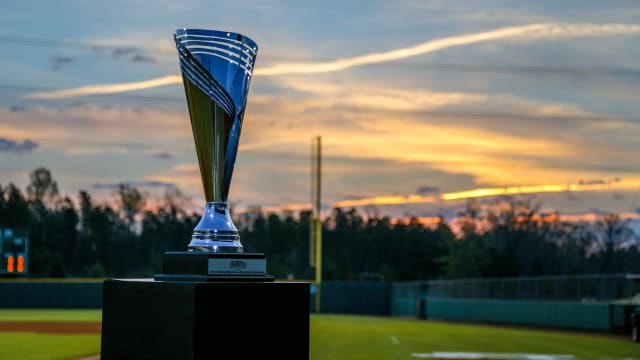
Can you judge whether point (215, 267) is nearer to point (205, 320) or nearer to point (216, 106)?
point (205, 320)

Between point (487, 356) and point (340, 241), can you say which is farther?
point (340, 241)

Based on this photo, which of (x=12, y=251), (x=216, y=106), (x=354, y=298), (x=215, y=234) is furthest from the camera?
(x=354, y=298)

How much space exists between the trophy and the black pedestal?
9.6 inches

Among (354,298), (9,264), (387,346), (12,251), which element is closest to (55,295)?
(12,251)

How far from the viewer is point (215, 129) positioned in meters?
8.00

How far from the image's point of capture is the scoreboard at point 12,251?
4438 centimetres

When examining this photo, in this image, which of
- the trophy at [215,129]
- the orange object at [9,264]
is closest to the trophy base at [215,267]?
the trophy at [215,129]

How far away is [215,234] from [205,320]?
3.10 ft

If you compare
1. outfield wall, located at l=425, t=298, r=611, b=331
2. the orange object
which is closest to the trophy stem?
outfield wall, located at l=425, t=298, r=611, b=331

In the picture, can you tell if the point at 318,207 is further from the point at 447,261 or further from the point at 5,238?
the point at 447,261

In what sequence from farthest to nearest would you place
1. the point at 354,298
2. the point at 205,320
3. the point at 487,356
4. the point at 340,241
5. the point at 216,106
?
the point at 340,241 < the point at 354,298 < the point at 487,356 < the point at 216,106 < the point at 205,320

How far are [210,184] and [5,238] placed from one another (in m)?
39.0

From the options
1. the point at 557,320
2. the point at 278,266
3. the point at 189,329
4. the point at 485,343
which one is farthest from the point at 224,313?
the point at 278,266

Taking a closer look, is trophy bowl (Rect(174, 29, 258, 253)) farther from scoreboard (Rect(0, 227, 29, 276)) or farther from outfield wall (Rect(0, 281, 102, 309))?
outfield wall (Rect(0, 281, 102, 309))
